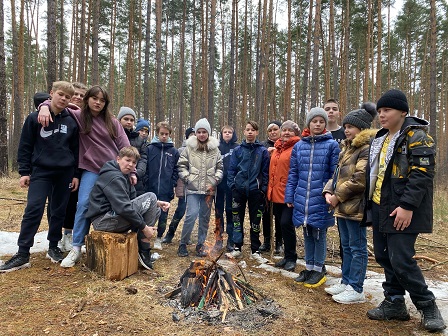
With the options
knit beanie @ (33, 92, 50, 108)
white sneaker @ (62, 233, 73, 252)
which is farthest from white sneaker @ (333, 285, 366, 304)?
knit beanie @ (33, 92, 50, 108)

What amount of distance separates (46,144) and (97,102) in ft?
2.82

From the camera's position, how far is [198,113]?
31062 millimetres

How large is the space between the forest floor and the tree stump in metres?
0.11

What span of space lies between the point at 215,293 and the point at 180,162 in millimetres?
2542

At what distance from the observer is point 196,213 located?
5180 mm

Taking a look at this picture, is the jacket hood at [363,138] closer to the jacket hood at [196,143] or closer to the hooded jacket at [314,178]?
the hooded jacket at [314,178]

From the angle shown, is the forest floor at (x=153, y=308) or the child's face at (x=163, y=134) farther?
the child's face at (x=163, y=134)

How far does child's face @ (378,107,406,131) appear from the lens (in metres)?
3.04

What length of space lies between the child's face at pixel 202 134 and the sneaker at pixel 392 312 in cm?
345

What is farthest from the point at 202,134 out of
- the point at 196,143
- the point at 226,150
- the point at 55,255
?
the point at 55,255

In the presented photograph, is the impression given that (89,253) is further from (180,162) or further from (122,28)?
(122,28)

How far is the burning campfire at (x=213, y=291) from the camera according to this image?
10.6ft

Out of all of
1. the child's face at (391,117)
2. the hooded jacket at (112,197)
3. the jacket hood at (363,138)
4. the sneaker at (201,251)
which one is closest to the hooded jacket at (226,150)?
the sneaker at (201,251)

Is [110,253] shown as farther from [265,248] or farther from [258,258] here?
[265,248]
